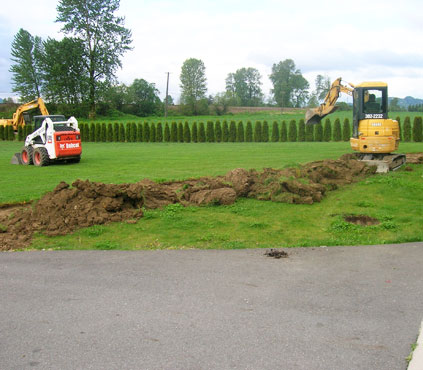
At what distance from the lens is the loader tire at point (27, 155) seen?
69.6 feet

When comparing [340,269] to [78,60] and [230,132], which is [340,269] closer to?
[230,132]

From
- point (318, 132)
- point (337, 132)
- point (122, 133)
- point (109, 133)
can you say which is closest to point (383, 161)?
point (337, 132)

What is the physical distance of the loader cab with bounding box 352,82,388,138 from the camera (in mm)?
15820

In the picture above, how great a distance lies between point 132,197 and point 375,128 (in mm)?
9938

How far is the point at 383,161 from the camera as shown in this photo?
15.4 m

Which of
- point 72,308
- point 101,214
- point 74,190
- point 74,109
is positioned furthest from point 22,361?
point 74,109

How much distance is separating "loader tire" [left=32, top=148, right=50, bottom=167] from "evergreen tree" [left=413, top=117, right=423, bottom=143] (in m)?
26.2

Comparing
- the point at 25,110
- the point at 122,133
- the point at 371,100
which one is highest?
the point at 25,110

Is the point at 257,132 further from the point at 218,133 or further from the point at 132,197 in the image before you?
the point at 132,197

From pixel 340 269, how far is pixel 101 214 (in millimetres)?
5275

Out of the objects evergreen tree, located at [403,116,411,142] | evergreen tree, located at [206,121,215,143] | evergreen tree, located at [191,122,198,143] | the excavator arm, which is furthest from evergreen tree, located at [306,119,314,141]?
the excavator arm

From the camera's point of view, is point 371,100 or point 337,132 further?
point 337,132

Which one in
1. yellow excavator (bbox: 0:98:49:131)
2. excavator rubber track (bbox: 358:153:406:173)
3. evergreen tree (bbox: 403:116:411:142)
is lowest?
excavator rubber track (bbox: 358:153:406:173)

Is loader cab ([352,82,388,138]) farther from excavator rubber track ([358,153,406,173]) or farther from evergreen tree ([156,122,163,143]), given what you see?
evergreen tree ([156,122,163,143])
